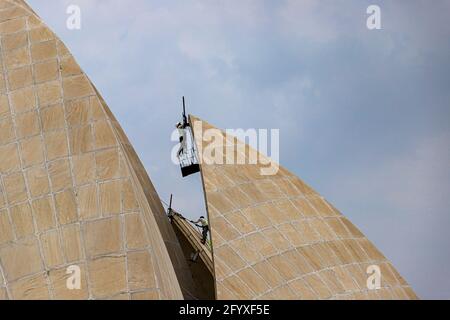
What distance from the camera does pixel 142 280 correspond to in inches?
447

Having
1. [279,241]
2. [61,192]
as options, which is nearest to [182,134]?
[279,241]

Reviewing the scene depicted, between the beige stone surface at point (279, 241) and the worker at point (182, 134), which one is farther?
the worker at point (182, 134)

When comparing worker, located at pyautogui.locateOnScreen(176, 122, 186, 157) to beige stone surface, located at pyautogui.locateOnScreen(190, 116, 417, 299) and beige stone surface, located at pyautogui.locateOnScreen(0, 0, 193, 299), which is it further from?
beige stone surface, located at pyautogui.locateOnScreen(0, 0, 193, 299)

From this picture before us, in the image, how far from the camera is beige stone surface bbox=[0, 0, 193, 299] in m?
11.5

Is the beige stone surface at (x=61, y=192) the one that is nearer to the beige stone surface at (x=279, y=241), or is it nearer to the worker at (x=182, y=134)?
the beige stone surface at (x=279, y=241)

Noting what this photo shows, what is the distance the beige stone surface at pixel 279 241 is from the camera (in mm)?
13086

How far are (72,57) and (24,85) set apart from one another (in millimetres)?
1103

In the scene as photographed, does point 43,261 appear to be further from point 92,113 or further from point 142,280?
point 92,113

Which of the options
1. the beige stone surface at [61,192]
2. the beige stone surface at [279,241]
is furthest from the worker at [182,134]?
the beige stone surface at [61,192]

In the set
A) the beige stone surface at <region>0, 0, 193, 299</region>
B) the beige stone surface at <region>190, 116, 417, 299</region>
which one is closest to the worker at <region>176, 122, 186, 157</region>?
the beige stone surface at <region>190, 116, 417, 299</region>

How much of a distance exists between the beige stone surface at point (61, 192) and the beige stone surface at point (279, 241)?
1.29m

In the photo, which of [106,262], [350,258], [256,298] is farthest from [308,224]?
[106,262]

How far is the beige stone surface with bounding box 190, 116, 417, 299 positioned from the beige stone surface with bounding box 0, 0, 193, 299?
1.29 metres
